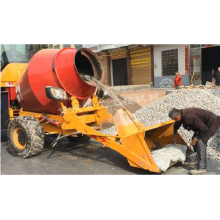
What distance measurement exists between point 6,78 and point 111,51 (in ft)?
34.9

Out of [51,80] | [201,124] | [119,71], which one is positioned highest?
[119,71]

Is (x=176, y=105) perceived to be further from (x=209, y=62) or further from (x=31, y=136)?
(x=209, y=62)

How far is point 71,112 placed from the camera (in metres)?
4.39

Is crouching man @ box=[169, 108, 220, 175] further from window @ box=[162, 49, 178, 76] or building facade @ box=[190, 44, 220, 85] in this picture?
window @ box=[162, 49, 178, 76]

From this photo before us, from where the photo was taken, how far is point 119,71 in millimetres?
16016

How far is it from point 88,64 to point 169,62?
855cm

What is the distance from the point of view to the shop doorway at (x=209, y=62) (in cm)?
1174

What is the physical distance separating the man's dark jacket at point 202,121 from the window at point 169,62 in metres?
8.71

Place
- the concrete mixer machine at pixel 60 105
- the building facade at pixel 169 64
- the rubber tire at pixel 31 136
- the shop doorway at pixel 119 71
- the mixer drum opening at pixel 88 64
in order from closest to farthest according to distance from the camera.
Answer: the concrete mixer machine at pixel 60 105 → the rubber tire at pixel 31 136 → the mixer drum opening at pixel 88 64 → the building facade at pixel 169 64 → the shop doorway at pixel 119 71

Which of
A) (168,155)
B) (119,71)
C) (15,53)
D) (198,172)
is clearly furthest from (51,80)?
(119,71)

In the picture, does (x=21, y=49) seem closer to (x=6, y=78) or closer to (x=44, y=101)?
(x=6, y=78)

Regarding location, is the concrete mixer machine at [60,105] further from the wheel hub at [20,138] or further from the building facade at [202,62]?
the building facade at [202,62]

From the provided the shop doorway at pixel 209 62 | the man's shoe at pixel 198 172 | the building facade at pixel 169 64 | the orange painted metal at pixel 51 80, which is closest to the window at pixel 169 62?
the building facade at pixel 169 64

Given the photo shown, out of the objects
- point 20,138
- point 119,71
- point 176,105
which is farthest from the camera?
point 119,71
